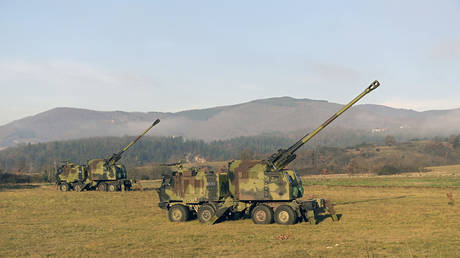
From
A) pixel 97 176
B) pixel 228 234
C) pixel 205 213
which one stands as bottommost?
pixel 228 234

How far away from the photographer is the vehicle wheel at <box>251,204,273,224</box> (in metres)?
21.7

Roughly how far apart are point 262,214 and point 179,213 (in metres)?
4.50

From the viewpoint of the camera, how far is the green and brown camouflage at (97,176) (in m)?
47.5

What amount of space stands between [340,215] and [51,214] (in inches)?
661

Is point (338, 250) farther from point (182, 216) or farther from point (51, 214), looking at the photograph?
point (51, 214)

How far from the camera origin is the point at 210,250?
1600 centimetres

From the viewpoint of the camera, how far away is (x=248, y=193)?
A: 72.9ft

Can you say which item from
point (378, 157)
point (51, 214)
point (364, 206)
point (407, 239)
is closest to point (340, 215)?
point (364, 206)

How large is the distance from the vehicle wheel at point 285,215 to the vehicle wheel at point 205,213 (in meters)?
3.21

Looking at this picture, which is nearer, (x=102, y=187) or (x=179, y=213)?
(x=179, y=213)

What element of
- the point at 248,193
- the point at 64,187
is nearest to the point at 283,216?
the point at 248,193

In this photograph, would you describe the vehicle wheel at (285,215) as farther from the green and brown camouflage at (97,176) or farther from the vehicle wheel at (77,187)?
the vehicle wheel at (77,187)

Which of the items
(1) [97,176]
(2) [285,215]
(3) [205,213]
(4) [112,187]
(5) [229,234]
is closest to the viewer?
(5) [229,234]

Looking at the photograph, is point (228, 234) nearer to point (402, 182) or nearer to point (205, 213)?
point (205, 213)
